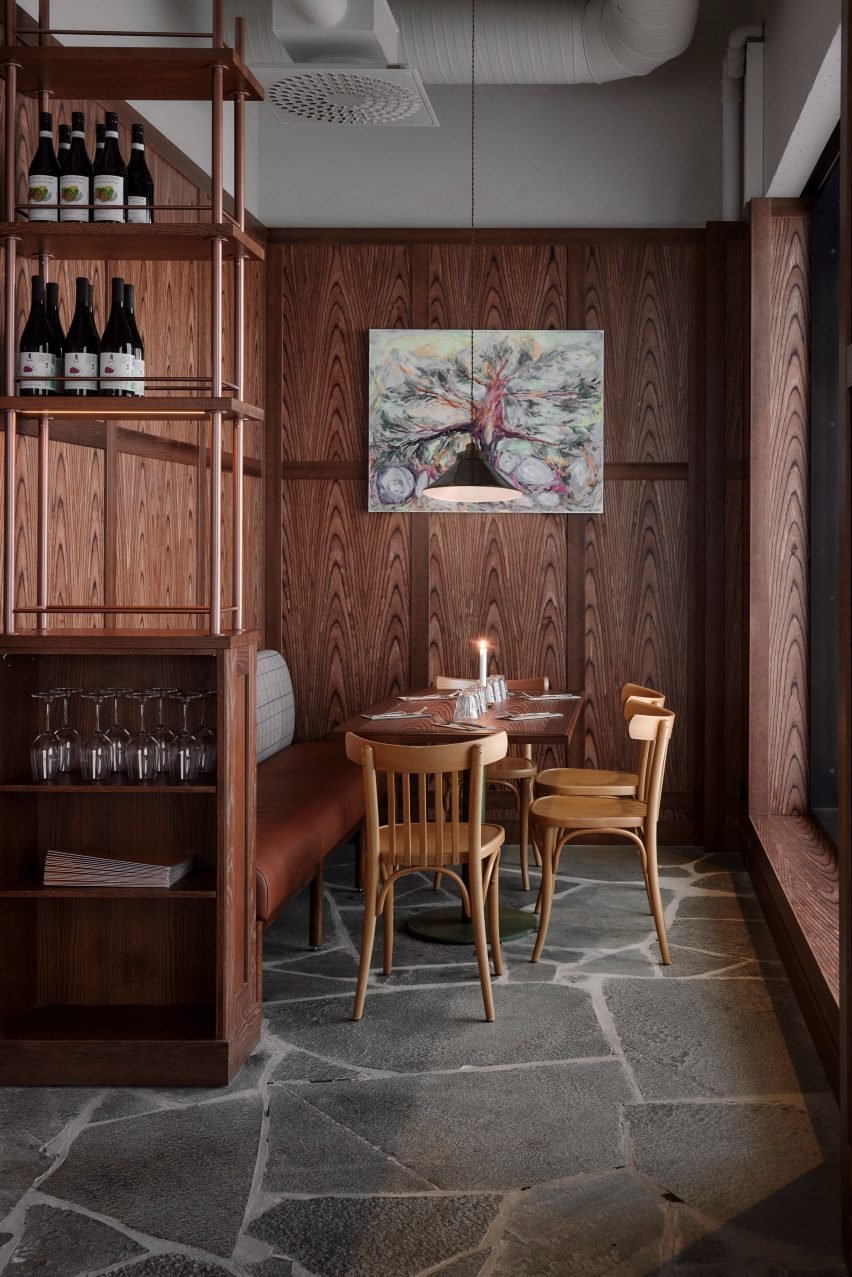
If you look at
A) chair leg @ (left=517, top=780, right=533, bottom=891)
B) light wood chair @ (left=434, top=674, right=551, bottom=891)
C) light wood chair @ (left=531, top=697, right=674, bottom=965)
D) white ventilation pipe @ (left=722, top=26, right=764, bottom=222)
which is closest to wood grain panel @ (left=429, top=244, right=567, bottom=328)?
white ventilation pipe @ (left=722, top=26, right=764, bottom=222)

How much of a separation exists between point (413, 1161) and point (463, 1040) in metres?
0.83

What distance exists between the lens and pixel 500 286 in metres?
6.70

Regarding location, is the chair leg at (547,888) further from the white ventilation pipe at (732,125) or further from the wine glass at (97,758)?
the white ventilation pipe at (732,125)

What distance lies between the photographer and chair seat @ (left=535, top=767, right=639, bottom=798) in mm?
4918

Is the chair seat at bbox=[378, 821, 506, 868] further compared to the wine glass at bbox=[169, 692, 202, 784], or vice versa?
the chair seat at bbox=[378, 821, 506, 868]

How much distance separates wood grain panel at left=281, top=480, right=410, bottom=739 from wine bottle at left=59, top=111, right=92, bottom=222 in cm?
306

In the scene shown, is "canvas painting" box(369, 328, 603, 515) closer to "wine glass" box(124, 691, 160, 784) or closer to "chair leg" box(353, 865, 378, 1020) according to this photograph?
"chair leg" box(353, 865, 378, 1020)

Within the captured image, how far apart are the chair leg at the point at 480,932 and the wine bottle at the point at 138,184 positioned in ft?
7.39

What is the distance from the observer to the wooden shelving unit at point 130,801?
3.49m

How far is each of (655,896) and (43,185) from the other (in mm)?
3181

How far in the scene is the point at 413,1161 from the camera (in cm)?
298

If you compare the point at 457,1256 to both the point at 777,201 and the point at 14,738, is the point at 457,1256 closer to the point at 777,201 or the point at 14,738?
the point at 14,738

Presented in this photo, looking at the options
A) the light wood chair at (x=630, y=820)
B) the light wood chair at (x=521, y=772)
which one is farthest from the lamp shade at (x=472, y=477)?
the light wood chair at (x=630, y=820)

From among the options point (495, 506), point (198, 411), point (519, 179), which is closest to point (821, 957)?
point (198, 411)
